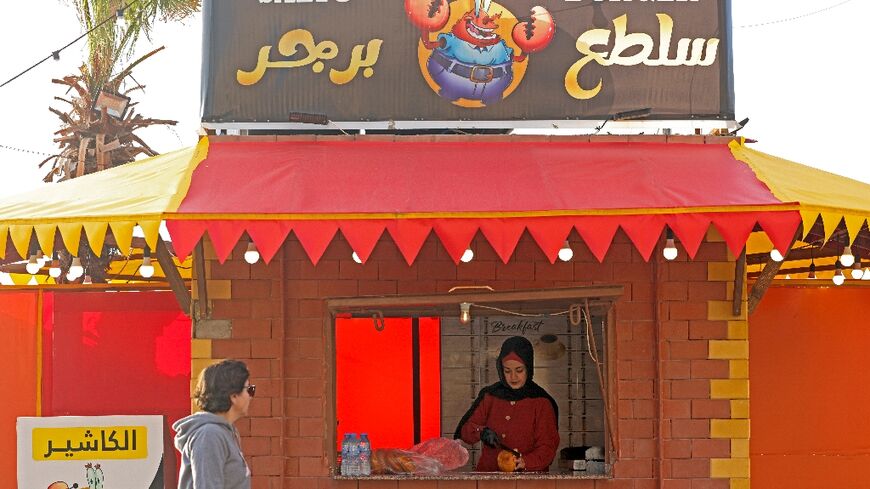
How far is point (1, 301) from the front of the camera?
12273mm

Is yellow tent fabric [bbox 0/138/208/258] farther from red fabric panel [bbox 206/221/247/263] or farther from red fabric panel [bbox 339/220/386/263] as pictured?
red fabric panel [bbox 339/220/386/263]

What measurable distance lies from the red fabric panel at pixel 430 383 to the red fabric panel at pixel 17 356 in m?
3.71

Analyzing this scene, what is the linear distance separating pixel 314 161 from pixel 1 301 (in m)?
4.58

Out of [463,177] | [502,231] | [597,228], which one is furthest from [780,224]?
[463,177]

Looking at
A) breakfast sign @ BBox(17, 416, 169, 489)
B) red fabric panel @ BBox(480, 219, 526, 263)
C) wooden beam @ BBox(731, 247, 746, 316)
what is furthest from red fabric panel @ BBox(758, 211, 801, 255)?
breakfast sign @ BBox(17, 416, 169, 489)

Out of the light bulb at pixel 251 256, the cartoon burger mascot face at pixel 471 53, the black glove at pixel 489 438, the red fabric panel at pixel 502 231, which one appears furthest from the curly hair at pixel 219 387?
the black glove at pixel 489 438

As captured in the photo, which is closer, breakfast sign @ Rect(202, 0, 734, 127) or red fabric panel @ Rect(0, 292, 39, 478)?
breakfast sign @ Rect(202, 0, 734, 127)

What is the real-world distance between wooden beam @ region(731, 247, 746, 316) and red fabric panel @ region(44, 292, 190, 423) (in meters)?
5.47

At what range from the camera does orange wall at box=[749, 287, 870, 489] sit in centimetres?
1150

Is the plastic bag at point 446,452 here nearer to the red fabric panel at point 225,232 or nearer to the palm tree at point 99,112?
the red fabric panel at point 225,232

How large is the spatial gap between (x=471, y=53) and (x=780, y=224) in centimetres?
291

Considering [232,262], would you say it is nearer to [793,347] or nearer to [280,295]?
[280,295]

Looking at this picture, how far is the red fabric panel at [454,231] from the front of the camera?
27.0 ft

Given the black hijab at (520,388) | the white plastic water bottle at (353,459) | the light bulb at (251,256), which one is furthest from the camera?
the black hijab at (520,388)
